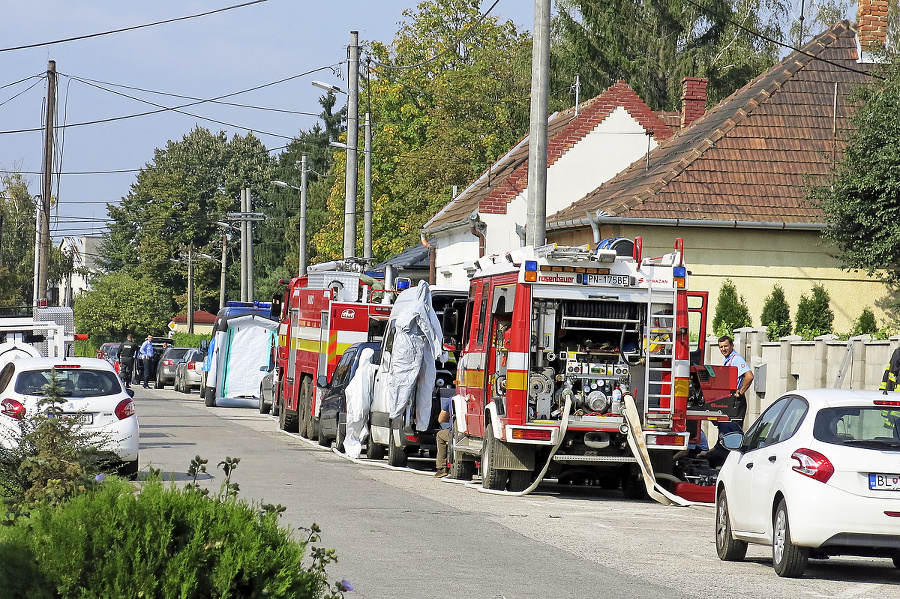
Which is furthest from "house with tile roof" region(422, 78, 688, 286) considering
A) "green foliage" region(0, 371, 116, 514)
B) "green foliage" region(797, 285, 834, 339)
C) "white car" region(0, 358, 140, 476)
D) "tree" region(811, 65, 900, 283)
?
"green foliage" region(0, 371, 116, 514)

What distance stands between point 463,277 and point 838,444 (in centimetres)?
3306

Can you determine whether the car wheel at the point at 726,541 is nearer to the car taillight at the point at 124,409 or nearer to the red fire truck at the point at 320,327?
the car taillight at the point at 124,409

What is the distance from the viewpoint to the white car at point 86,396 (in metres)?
16.2

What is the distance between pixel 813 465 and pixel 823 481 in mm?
142

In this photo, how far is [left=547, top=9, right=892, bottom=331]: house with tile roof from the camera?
1147 inches

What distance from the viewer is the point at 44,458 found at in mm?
8602

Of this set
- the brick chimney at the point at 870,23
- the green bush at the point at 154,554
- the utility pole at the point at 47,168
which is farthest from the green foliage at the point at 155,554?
the utility pole at the point at 47,168

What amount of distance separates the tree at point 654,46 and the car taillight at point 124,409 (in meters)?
36.2

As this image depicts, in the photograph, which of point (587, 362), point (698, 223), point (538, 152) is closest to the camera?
point (587, 362)

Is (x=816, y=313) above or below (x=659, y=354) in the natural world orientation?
above

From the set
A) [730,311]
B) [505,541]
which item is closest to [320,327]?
[730,311]

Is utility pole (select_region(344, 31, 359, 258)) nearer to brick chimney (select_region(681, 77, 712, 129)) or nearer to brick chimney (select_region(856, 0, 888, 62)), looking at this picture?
brick chimney (select_region(681, 77, 712, 129))

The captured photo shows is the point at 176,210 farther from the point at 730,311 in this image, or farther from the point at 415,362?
the point at 415,362

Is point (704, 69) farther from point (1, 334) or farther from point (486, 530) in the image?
point (486, 530)
